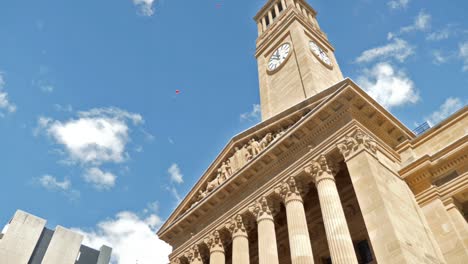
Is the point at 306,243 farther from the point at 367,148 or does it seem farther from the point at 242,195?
the point at 242,195

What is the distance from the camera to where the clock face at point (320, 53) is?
3559cm

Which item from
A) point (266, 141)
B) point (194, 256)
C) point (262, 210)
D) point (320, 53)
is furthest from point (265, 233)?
point (320, 53)

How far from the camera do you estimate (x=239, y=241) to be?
69.7 ft

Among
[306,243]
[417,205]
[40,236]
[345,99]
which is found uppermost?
[40,236]

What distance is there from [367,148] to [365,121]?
208cm

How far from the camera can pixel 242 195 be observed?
22797mm

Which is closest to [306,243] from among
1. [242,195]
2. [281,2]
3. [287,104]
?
[242,195]

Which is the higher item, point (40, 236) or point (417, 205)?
point (40, 236)

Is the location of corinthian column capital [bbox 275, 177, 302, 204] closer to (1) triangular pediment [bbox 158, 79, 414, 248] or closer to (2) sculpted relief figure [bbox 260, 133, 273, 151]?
(1) triangular pediment [bbox 158, 79, 414, 248]

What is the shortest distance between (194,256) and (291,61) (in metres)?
18.9

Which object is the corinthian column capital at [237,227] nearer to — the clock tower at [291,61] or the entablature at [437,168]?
the entablature at [437,168]

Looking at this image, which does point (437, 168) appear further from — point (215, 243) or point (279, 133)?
point (215, 243)

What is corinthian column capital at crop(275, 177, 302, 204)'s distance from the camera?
63.2ft

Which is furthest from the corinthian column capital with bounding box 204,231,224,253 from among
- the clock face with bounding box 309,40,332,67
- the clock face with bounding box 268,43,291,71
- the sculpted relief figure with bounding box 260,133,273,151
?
the clock face with bounding box 309,40,332,67
